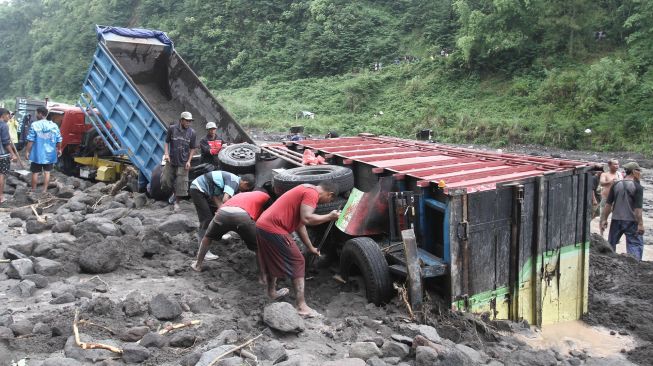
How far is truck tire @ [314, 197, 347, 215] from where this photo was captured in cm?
571

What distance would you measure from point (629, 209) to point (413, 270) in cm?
407

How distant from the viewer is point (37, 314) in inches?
185

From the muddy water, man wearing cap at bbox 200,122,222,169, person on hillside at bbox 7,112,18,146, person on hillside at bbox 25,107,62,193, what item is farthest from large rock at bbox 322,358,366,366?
person on hillside at bbox 7,112,18,146

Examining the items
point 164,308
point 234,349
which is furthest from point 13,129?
point 234,349

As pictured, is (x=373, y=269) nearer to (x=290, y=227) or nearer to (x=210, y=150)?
(x=290, y=227)

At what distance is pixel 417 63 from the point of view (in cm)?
2906

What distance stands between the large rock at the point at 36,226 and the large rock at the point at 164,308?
3.58 m

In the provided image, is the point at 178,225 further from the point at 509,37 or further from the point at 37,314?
the point at 509,37

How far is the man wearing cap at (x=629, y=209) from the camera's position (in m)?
7.36

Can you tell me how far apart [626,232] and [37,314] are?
6955 millimetres

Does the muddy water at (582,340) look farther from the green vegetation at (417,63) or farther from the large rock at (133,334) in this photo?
the green vegetation at (417,63)

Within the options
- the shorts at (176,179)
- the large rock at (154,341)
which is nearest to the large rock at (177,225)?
the shorts at (176,179)

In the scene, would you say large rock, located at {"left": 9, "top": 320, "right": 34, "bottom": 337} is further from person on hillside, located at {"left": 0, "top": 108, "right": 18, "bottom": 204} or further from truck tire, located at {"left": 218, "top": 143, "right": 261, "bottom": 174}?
person on hillside, located at {"left": 0, "top": 108, "right": 18, "bottom": 204}

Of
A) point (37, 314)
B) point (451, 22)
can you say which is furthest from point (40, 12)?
point (37, 314)
